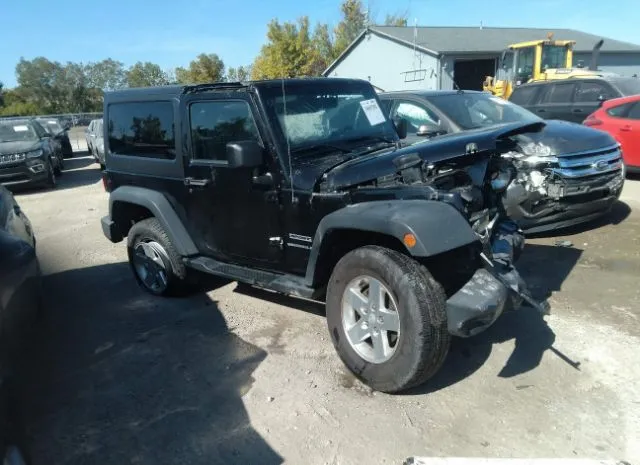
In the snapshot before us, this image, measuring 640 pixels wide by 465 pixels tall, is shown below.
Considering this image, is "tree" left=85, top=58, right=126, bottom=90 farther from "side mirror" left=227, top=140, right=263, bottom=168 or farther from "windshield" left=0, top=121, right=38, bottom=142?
"side mirror" left=227, top=140, right=263, bottom=168

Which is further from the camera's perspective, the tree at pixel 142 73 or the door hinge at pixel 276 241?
the tree at pixel 142 73

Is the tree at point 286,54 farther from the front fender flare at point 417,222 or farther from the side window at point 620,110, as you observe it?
the front fender flare at point 417,222

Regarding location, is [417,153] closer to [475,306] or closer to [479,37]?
[475,306]

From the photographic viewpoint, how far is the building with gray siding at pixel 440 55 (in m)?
27.0

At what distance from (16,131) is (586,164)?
13426mm

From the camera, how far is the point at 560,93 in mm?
11320

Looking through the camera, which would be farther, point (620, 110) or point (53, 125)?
point (53, 125)

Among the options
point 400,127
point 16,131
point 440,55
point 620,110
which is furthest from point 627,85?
point 440,55

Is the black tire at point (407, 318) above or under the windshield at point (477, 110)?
under

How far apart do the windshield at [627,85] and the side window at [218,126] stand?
31.7 ft

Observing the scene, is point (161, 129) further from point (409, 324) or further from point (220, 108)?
point (409, 324)

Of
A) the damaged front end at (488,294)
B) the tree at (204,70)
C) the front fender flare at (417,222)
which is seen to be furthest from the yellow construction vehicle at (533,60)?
the tree at (204,70)

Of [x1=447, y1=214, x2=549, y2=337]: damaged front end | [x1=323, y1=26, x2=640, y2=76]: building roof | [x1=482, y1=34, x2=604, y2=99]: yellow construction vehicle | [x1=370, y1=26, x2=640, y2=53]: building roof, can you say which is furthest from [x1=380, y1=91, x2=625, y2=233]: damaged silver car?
[x1=370, y1=26, x2=640, y2=53]: building roof

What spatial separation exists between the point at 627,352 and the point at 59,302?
498 cm
